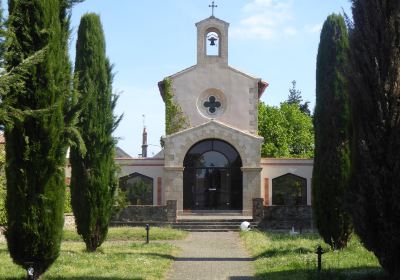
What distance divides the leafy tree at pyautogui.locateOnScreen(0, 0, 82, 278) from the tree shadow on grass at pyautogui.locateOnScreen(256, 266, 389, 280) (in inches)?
185

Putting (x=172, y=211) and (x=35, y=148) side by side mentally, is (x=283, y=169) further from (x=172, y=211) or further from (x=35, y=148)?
(x=35, y=148)

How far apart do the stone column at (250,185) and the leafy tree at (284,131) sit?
20230mm

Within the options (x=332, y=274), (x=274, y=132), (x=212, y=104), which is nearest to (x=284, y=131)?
(x=274, y=132)

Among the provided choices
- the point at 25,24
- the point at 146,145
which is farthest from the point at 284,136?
the point at 25,24

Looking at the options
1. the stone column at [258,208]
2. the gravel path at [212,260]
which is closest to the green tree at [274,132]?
the stone column at [258,208]

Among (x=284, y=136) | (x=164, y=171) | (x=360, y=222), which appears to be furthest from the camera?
(x=284, y=136)

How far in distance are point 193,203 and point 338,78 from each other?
1763 cm

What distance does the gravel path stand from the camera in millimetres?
13298

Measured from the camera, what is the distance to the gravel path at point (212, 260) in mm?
13298

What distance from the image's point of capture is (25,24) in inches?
440

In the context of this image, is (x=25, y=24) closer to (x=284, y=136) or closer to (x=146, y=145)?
(x=284, y=136)

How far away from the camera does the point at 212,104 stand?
116ft

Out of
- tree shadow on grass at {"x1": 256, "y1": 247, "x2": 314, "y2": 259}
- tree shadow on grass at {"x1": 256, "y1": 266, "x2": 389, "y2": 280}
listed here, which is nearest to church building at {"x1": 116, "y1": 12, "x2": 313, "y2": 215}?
tree shadow on grass at {"x1": 256, "y1": 247, "x2": 314, "y2": 259}

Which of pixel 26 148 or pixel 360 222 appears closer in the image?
pixel 360 222
